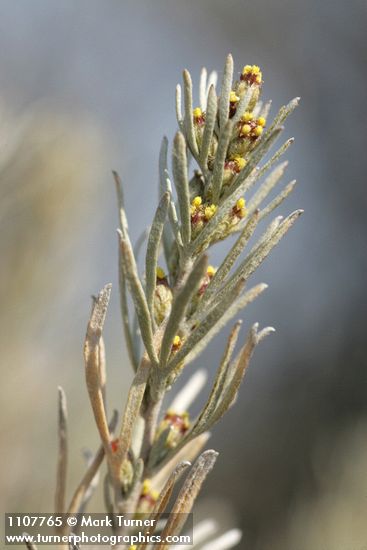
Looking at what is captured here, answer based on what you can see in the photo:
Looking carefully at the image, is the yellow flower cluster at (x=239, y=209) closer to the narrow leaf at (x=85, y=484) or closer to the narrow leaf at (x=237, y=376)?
the narrow leaf at (x=237, y=376)

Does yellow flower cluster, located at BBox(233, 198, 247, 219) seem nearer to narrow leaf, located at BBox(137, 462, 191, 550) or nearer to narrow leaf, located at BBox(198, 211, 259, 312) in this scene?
narrow leaf, located at BBox(198, 211, 259, 312)

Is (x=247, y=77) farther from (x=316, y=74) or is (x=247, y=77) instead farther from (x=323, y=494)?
(x=316, y=74)

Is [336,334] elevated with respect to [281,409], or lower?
elevated

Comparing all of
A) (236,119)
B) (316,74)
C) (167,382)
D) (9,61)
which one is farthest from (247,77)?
(316,74)

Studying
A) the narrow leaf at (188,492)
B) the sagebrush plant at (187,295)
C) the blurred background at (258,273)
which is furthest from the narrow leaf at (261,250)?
the blurred background at (258,273)

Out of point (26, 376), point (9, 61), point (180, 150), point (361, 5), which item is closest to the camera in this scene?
point (180, 150)

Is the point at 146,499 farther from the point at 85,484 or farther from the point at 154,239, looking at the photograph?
the point at 154,239

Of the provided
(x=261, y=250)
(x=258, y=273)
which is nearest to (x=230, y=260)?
(x=261, y=250)
